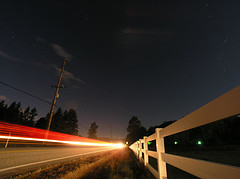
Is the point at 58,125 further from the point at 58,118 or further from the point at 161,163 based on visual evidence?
the point at 161,163

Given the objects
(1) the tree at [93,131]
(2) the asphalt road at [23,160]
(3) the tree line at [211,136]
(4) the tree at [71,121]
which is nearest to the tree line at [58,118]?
(4) the tree at [71,121]

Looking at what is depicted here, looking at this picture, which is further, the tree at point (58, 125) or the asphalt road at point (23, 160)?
the tree at point (58, 125)

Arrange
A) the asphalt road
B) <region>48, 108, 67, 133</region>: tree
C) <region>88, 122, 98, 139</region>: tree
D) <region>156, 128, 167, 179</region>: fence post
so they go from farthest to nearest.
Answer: <region>88, 122, 98, 139</region>: tree
<region>48, 108, 67, 133</region>: tree
the asphalt road
<region>156, 128, 167, 179</region>: fence post

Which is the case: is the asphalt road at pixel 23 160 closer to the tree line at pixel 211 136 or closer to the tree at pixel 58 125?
the tree line at pixel 211 136

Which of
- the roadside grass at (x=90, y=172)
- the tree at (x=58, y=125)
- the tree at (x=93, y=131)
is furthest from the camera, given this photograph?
the tree at (x=93, y=131)

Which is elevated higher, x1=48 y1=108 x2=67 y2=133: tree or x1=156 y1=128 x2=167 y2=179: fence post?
x1=48 y1=108 x2=67 y2=133: tree

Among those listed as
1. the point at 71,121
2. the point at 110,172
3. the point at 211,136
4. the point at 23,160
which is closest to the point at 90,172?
the point at 110,172

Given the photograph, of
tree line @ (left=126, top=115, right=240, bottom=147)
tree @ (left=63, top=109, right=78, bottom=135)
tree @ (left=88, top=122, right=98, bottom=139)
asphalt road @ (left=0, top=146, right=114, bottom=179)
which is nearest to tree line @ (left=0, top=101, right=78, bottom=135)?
tree @ (left=63, top=109, right=78, bottom=135)

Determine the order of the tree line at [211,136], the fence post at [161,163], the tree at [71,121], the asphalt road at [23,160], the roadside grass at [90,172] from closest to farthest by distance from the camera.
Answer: the fence post at [161,163]
the roadside grass at [90,172]
the asphalt road at [23,160]
the tree line at [211,136]
the tree at [71,121]

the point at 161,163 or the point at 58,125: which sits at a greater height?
the point at 58,125

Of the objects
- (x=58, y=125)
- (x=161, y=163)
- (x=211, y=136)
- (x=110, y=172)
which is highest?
(x=58, y=125)

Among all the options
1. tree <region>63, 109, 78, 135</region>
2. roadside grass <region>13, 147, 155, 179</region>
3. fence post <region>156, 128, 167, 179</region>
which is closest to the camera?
fence post <region>156, 128, 167, 179</region>

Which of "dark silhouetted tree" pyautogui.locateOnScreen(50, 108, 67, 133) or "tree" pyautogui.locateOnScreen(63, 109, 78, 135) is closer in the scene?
"dark silhouetted tree" pyautogui.locateOnScreen(50, 108, 67, 133)

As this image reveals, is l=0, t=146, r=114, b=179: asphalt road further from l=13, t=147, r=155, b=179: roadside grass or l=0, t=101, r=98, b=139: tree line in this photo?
l=0, t=101, r=98, b=139: tree line
